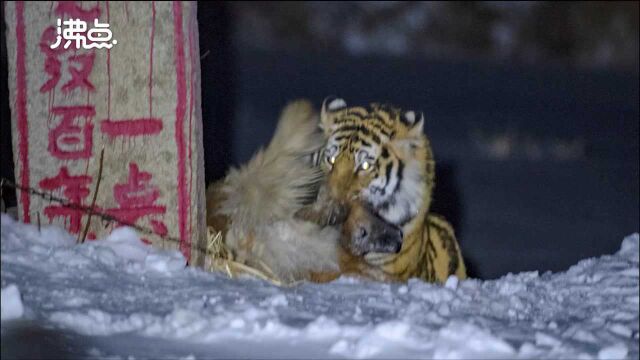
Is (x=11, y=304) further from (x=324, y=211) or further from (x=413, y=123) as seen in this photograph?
(x=413, y=123)

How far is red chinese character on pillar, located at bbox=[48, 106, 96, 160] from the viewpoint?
193 cm

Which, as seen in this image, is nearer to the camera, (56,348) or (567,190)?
(56,348)

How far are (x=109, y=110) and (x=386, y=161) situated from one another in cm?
74

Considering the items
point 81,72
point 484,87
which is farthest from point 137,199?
point 484,87

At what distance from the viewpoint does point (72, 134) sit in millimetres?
1940

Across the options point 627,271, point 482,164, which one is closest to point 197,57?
point 627,271

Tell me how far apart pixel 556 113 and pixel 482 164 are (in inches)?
20.6

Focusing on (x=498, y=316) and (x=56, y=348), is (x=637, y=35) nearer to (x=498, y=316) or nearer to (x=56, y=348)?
(x=498, y=316)

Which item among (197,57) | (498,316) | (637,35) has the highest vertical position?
(637,35)

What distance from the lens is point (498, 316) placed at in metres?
1.75

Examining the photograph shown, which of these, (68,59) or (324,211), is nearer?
(68,59)

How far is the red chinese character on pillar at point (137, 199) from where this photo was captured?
1.98m

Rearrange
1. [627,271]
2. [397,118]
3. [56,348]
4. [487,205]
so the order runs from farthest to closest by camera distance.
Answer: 1. [487,205]
2. [397,118]
3. [627,271]
4. [56,348]

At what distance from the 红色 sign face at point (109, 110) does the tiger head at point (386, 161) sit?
0.54 metres
